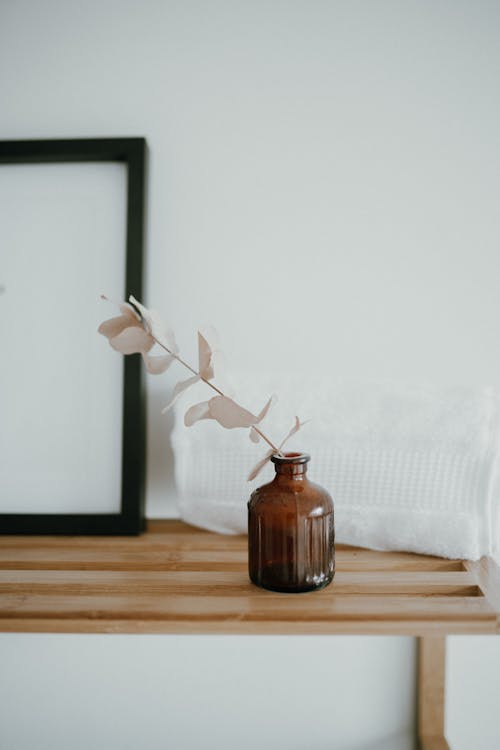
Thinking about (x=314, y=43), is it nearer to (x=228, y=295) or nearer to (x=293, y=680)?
(x=228, y=295)

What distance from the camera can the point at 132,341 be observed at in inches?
22.2

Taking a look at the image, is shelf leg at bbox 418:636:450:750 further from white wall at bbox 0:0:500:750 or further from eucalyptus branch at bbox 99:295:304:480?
eucalyptus branch at bbox 99:295:304:480

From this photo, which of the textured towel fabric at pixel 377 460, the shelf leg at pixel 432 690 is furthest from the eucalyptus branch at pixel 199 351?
→ the shelf leg at pixel 432 690

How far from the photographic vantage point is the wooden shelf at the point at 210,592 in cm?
47

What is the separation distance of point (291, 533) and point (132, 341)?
24 cm

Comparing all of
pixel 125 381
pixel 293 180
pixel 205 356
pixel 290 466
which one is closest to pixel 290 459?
pixel 290 466

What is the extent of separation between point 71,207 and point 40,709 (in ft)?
2.27

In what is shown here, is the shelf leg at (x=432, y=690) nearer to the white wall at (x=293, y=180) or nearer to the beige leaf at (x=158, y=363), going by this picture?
the white wall at (x=293, y=180)

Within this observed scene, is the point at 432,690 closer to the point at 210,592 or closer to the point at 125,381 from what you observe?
the point at 210,592

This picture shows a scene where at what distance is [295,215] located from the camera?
0.76 meters

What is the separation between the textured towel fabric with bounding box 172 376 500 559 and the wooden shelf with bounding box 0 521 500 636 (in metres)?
0.03

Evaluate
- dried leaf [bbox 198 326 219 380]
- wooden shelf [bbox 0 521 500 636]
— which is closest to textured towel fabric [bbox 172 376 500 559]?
wooden shelf [bbox 0 521 500 636]

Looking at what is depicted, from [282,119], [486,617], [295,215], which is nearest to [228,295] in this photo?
[295,215]

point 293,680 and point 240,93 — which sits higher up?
point 240,93
